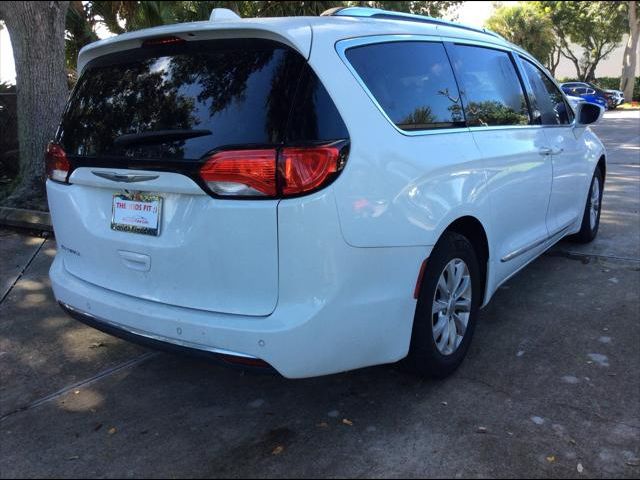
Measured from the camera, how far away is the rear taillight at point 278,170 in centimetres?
250

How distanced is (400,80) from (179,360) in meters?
2.08

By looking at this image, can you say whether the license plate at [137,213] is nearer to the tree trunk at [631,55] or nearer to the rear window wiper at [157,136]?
the rear window wiper at [157,136]

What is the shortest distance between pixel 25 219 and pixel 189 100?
4.65 meters

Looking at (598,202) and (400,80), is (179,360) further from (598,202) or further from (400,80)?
(598,202)

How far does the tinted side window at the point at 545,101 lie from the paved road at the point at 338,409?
1.40m

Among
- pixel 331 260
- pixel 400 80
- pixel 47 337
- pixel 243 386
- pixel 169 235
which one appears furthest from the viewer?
pixel 47 337

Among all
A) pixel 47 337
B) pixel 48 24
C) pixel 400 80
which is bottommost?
pixel 47 337

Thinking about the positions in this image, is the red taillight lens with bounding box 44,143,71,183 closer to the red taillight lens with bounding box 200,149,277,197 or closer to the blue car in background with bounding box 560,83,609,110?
the red taillight lens with bounding box 200,149,277,197

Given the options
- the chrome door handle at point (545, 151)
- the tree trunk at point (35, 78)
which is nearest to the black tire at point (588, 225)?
the chrome door handle at point (545, 151)

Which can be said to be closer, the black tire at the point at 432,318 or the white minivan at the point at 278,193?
the white minivan at the point at 278,193

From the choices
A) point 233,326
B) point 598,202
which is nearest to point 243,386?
point 233,326

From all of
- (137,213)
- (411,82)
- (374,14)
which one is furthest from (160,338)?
(374,14)

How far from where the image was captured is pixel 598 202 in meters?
6.11

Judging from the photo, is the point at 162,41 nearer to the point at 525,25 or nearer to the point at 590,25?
the point at 525,25
